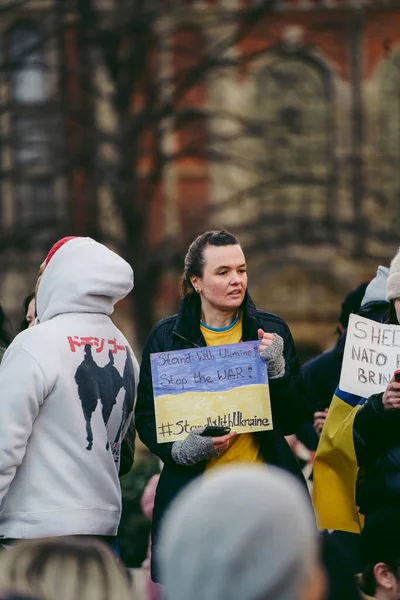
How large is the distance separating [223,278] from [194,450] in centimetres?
66

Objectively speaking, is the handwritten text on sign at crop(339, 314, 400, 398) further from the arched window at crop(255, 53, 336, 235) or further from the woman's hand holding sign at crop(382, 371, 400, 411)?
the arched window at crop(255, 53, 336, 235)

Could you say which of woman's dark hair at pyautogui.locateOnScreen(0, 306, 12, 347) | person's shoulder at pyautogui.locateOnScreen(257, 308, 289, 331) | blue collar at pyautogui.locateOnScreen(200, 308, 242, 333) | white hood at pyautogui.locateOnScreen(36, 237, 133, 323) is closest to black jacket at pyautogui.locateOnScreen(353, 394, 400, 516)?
person's shoulder at pyautogui.locateOnScreen(257, 308, 289, 331)

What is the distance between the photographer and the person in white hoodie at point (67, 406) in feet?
14.9

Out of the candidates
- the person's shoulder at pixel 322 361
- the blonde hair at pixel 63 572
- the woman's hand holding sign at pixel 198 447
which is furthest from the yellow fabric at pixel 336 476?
the blonde hair at pixel 63 572

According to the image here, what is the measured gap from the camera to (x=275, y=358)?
4820mm

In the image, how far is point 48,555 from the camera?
2637mm

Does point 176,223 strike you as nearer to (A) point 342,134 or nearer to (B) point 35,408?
(A) point 342,134

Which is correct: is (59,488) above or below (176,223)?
above

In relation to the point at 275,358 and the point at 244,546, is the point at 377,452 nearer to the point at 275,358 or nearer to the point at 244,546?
the point at 275,358

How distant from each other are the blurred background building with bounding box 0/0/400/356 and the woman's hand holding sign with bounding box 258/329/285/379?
10780 mm

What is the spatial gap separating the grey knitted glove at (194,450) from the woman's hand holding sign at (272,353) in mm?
354

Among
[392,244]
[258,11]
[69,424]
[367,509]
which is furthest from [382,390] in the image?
[392,244]

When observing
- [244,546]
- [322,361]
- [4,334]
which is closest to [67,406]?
[4,334]

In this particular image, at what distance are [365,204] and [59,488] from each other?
643 inches
